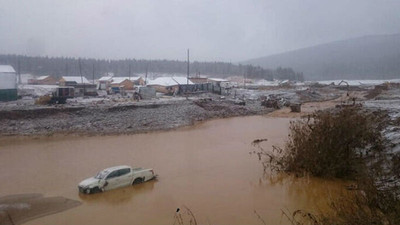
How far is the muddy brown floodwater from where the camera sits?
30.8ft

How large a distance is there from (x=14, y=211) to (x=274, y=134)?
55.6ft

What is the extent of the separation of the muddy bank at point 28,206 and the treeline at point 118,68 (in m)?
73.1

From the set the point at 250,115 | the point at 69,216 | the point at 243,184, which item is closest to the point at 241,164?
the point at 243,184

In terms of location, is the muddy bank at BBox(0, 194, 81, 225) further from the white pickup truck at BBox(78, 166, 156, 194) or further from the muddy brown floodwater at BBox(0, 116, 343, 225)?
the white pickup truck at BBox(78, 166, 156, 194)

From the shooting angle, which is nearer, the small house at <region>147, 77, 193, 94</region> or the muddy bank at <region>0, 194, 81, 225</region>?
the muddy bank at <region>0, 194, 81, 225</region>

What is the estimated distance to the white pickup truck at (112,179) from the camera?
10867mm

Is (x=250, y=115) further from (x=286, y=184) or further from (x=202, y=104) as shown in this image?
(x=286, y=184)

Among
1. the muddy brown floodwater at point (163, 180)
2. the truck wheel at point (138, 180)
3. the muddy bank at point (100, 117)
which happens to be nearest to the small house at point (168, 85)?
the muddy bank at point (100, 117)

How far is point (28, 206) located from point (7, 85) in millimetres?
27060

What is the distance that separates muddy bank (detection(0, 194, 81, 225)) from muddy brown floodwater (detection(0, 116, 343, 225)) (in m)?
0.36

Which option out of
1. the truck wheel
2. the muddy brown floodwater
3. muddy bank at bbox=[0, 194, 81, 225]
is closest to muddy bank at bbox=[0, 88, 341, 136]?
the muddy brown floodwater

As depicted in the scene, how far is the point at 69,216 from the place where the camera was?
365 inches

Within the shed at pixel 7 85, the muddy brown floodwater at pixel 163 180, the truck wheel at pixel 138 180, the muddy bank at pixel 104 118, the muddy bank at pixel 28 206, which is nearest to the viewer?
the muddy bank at pixel 28 206

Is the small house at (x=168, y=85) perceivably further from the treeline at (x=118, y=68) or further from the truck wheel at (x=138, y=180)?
Answer: the treeline at (x=118, y=68)
